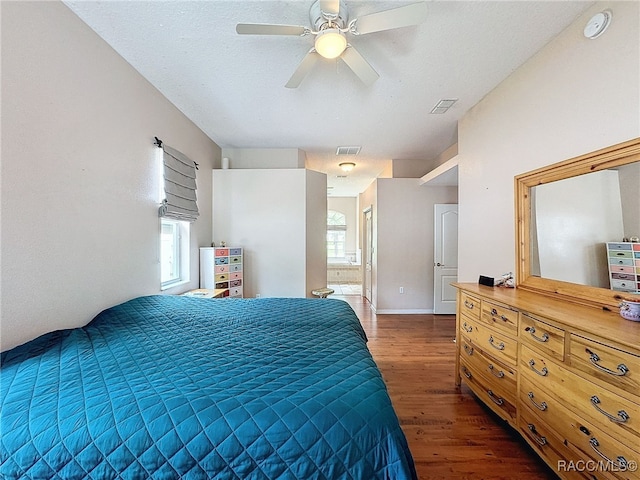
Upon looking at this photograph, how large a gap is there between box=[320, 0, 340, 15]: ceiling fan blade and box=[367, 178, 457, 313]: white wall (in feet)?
11.6

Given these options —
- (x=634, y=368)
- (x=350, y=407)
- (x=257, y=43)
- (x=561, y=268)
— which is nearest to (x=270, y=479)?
(x=350, y=407)

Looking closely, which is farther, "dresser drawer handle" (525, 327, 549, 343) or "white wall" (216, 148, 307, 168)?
"white wall" (216, 148, 307, 168)

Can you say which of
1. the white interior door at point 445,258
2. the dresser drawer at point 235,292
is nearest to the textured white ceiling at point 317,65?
the white interior door at point 445,258

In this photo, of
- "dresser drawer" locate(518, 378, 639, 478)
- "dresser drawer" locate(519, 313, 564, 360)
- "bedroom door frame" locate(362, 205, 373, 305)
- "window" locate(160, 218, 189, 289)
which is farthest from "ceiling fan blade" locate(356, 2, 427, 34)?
"bedroom door frame" locate(362, 205, 373, 305)

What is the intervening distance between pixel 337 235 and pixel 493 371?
24.0ft

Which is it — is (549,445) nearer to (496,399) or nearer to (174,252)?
(496,399)

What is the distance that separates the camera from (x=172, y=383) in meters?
1.11

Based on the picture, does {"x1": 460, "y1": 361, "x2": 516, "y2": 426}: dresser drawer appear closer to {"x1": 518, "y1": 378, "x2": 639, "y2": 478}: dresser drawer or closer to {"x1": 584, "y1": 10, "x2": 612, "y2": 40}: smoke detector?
{"x1": 518, "y1": 378, "x2": 639, "y2": 478}: dresser drawer

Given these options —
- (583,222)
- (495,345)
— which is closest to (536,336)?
(495,345)

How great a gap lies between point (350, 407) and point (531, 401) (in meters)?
1.35

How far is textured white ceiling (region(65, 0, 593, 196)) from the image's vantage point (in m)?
1.74

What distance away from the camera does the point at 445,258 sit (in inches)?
191

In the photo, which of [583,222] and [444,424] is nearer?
[583,222]

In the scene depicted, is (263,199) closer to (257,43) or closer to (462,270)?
(257,43)
